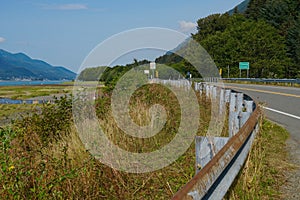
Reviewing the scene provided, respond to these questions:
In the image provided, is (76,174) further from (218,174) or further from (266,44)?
(266,44)

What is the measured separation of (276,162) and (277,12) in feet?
269

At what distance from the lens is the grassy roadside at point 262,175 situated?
4.51 meters

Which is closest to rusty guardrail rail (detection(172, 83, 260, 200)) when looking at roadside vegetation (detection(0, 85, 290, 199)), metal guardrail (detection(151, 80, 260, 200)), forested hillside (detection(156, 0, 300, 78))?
metal guardrail (detection(151, 80, 260, 200))

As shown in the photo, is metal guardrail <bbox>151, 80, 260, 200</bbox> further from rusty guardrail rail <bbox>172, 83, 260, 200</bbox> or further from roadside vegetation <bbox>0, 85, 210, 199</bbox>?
roadside vegetation <bbox>0, 85, 210, 199</bbox>

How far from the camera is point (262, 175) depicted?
550cm

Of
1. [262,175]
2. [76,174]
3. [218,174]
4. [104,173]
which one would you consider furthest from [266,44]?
[218,174]

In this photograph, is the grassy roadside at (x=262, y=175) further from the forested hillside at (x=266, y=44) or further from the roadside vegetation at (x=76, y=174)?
the forested hillside at (x=266, y=44)

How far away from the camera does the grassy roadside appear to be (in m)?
4.51

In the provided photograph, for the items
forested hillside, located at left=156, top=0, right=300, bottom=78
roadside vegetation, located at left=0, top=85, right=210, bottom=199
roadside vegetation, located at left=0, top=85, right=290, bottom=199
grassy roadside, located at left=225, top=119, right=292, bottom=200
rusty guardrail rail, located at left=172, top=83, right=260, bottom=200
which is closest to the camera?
rusty guardrail rail, located at left=172, top=83, right=260, bottom=200

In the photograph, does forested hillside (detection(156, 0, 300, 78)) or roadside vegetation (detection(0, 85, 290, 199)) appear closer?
roadside vegetation (detection(0, 85, 290, 199))

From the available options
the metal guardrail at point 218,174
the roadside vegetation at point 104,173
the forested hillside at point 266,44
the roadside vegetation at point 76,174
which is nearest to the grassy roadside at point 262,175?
the roadside vegetation at point 104,173

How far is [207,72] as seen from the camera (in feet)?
241

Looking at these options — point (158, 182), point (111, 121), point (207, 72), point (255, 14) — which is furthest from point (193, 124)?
point (255, 14)

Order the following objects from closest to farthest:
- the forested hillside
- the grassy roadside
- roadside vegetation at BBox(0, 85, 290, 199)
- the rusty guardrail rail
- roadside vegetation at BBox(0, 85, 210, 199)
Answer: the rusty guardrail rail
the grassy roadside
roadside vegetation at BBox(0, 85, 290, 199)
roadside vegetation at BBox(0, 85, 210, 199)
the forested hillside
